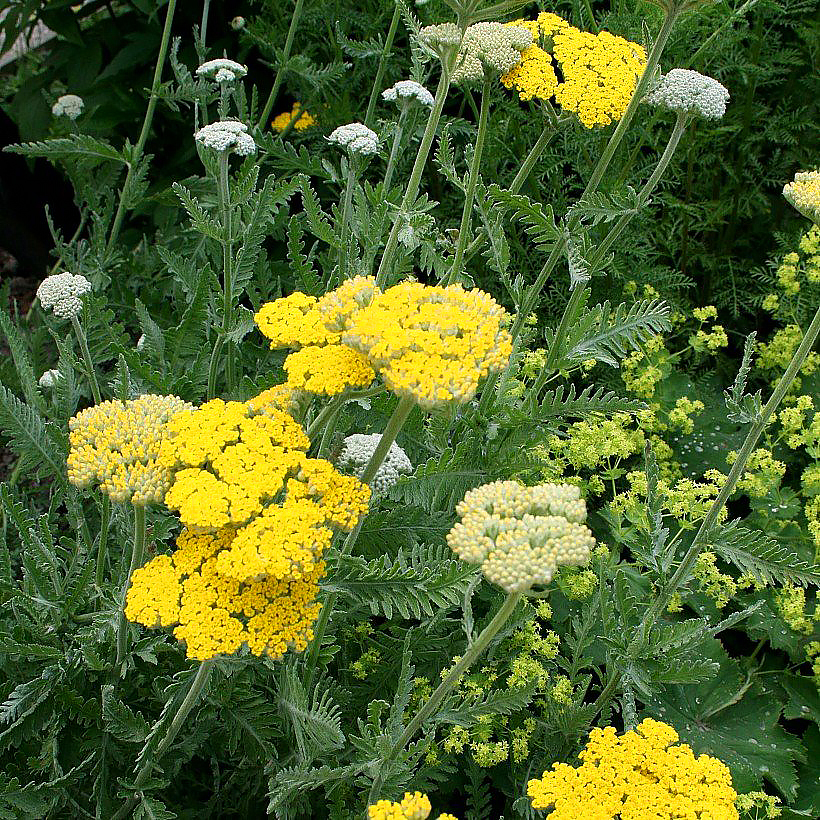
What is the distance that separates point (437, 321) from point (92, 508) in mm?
1970

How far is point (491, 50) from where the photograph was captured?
7.66 ft

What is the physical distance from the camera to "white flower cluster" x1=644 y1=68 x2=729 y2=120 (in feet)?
7.62

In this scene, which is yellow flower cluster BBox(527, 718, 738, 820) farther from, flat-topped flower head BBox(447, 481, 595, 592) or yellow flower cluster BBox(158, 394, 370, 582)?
yellow flower cluster BBox(158, 394, 370, 582)

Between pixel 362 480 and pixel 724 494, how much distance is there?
2.95ft

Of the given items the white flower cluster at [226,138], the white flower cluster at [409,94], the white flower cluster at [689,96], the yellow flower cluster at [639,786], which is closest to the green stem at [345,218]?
the white flower cluster at [409,94]

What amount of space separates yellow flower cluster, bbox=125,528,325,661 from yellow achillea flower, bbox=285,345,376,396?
0.31 metres

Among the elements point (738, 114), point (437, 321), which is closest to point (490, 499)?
point (437, 321)

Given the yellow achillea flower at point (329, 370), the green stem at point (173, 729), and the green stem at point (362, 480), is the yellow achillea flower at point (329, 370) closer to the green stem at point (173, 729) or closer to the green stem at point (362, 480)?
the green stem at point (362, 480)

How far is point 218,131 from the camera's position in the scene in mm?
2359

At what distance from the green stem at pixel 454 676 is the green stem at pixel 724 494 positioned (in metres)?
0.65

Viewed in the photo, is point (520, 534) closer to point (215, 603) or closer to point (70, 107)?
point (215, 603)

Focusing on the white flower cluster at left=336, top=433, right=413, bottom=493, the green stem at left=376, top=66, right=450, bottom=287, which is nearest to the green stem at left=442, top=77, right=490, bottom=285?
the green stem at left=376, top=66, right=450, bottom=287

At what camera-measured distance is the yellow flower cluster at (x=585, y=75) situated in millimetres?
2309

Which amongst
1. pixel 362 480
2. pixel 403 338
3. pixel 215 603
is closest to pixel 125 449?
pixel 215 603
